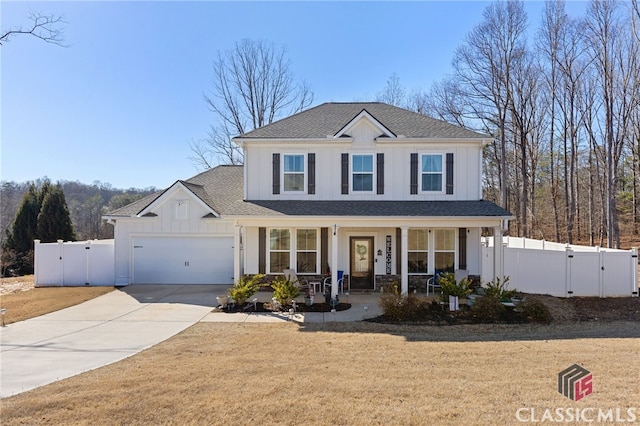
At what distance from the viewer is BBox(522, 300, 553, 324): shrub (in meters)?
9.61

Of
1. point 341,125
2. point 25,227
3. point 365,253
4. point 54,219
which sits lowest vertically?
point 365,253

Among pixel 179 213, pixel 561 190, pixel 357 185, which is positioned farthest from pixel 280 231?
pixel 561 190

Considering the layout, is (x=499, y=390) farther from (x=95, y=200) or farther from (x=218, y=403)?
(x=95, y=200)

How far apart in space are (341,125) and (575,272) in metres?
9.73

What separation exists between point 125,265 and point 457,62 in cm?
2542

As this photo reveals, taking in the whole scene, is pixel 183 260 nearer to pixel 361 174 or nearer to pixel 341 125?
pixel 361 174

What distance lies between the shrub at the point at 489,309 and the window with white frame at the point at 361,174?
553 cm

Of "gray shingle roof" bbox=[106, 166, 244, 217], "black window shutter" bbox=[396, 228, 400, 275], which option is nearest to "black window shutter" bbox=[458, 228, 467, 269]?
"black window shutter" bbox=[396, 228, 400, 275]

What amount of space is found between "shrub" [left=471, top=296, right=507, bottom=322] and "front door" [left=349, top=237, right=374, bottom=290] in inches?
180

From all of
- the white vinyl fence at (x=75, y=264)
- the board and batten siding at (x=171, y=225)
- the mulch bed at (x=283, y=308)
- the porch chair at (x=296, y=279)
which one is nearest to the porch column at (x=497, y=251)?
the mulch bed at (x=283, y=308)

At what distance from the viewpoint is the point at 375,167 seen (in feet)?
44.1

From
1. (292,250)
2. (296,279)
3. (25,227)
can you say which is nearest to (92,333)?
(296,279)

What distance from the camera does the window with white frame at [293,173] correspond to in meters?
13.6

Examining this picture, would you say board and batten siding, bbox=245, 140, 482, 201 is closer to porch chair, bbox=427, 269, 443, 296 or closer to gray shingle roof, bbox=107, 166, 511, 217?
gray shingle roof, bbox=107, 166, 511, 217
